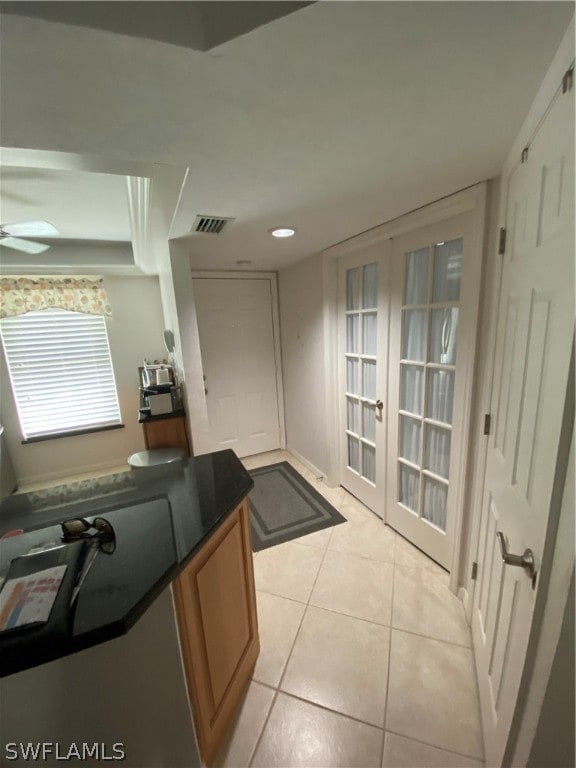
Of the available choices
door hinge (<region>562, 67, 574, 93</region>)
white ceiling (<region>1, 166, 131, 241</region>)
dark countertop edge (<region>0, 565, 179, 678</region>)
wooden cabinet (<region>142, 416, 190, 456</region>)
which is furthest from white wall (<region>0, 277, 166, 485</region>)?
door hinge (<region>562, 67, 574, 93</region>)

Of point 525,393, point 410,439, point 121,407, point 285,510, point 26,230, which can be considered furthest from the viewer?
point 121,407

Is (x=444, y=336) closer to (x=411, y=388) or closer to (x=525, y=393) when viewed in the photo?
(x=411, y=388)

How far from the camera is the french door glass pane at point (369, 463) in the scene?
2.34m

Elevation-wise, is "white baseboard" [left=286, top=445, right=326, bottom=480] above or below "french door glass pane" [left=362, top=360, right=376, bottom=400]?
below

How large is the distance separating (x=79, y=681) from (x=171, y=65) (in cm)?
147

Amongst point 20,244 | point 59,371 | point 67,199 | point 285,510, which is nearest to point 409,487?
point 285,510

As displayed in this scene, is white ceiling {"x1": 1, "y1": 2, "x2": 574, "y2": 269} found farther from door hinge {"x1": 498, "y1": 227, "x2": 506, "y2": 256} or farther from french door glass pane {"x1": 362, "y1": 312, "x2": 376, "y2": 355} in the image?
french door glass pane {"x1": 362, "y1": 312, "x2": 376, "y2": 355}

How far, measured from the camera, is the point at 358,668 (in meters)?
1.33

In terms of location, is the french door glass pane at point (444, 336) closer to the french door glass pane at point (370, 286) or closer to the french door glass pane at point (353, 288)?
the french door glass pane at point (370, 286)

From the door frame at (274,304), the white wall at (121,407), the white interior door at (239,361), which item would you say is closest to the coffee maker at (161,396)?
the white interior door at (239,361)

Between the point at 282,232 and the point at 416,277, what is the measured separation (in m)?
0.86

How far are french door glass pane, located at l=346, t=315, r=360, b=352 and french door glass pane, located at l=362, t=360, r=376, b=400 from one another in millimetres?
145

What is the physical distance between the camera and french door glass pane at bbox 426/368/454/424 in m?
1.63

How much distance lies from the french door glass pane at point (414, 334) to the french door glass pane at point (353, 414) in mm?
665
